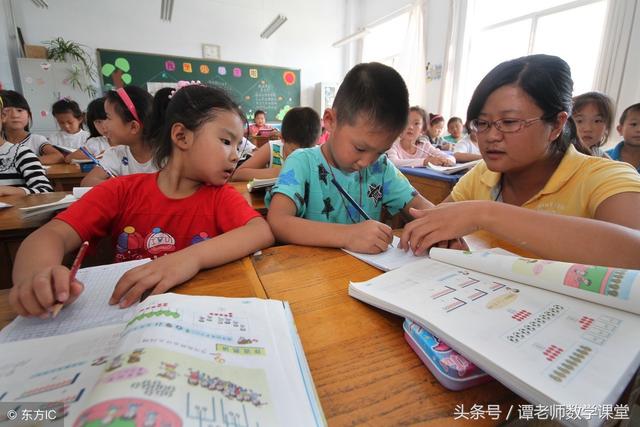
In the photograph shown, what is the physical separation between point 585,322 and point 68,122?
15.1 ft

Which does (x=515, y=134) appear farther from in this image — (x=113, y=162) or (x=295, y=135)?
(x=113, y=162)

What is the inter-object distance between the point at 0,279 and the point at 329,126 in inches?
49.7

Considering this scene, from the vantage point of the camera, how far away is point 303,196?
0.97 metres

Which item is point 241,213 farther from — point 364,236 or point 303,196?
point 364,236

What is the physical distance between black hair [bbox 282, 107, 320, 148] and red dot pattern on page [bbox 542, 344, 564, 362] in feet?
5.95

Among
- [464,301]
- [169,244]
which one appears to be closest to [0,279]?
[169,244]

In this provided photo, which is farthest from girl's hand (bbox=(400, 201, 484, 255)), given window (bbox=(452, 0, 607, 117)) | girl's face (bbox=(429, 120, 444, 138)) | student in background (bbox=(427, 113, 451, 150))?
girl's face (bbox=(429, 120, 444, 138))

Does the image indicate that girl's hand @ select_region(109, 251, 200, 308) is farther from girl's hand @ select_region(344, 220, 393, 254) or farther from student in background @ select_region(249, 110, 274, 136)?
student in background @ select_region(249, 110, 274, 136)

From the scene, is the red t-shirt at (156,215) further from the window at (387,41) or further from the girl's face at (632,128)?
the window at (387,41)

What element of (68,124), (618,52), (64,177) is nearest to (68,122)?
(68,124)

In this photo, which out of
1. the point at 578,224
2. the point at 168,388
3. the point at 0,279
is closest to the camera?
the point at 168,388

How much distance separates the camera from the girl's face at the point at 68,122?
3.51m

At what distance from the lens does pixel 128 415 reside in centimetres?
20

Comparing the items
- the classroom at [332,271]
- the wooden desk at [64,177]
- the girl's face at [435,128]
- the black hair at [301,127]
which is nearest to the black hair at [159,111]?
the classroom at [332,271]
